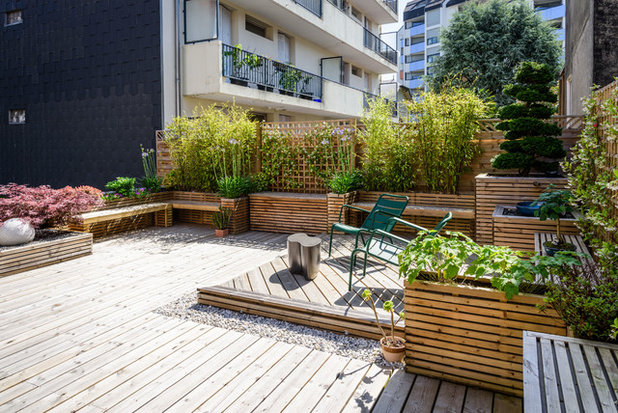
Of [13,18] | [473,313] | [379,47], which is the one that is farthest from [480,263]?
[379,47]

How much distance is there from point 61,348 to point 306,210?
480cm

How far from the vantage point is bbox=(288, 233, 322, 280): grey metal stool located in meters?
4.17

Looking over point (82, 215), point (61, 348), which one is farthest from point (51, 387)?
point (82, 215)

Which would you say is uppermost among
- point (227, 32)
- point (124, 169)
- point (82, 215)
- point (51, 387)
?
point (227, 32)

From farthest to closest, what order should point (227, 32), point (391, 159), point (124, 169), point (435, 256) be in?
point (227, 32)
point (124, 169)
point (391, 159)
point (435, 256)

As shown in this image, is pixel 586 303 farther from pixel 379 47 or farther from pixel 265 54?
pixel 379 47

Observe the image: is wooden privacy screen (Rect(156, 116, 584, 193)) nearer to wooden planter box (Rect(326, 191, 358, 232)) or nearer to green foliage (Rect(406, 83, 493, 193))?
green foliage (Rect(406, 83, 493, 193))

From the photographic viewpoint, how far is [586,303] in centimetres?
196

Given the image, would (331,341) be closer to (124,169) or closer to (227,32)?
(124,169)

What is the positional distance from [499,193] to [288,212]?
353cm

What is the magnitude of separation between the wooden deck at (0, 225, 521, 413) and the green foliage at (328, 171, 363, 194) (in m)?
3.29

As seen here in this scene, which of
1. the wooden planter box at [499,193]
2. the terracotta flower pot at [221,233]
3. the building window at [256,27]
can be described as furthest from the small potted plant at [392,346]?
the building window at [256,27]

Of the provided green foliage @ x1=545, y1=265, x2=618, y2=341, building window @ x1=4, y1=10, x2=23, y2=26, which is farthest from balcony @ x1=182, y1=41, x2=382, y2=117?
green foliage @ x1=545, y1=265, x2=618, y2=341

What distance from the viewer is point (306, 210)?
7.41 meters
